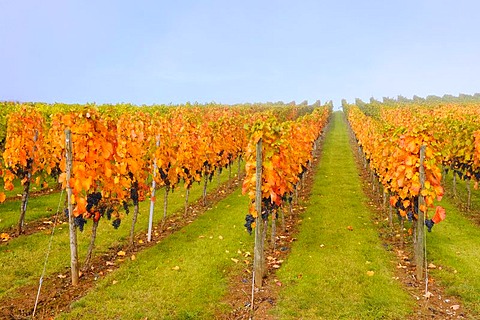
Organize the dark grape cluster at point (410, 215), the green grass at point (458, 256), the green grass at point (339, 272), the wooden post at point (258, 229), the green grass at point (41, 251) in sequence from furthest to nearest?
the dark grape cluster at point (410, 215) < the green grass at point (41, 251) < the wooden post at point (258, 229) < the green grass at point (458, 256) < the green grass at point (339, 272)

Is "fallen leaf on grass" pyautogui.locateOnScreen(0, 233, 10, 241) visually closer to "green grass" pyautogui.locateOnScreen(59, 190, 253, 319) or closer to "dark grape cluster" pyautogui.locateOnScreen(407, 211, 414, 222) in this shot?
"green grass" pyautogui.locateOnScreen(59, 190, 253, 319)

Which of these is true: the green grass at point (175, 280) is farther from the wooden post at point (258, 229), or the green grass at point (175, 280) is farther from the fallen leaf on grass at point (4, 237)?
the fallen leaf on grass at point (4, 237)

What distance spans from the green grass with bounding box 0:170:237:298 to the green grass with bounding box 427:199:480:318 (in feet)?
28.4

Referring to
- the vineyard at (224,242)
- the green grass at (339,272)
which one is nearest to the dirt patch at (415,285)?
the vineyard at (224,242)

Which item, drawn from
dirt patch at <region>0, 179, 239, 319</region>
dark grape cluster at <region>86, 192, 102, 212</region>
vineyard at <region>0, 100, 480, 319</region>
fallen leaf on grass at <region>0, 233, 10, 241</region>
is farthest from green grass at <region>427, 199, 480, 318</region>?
fallen leaf on grass at <region>0, 233, 10, 241</region>

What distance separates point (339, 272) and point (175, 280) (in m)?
3.85

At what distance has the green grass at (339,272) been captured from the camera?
7.30 m

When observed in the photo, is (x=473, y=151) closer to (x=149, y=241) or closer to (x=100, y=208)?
(x=149, y=241)

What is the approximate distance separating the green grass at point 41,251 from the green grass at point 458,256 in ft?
28.4

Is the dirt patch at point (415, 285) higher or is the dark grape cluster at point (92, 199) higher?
the dark grape cluster at point (92, 199)

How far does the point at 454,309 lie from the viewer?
745 centimetres

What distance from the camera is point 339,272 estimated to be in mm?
8930

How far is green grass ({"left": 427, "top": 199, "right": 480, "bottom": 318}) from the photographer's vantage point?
809 centimetres

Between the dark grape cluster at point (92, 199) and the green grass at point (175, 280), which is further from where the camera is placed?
the dark grape cluster at point (92, 199)
